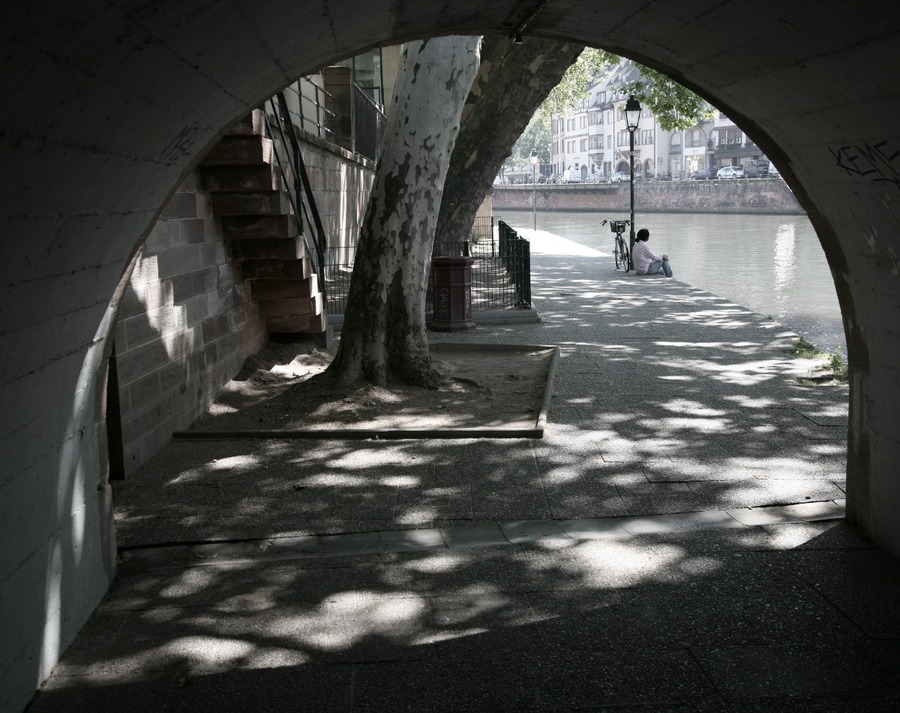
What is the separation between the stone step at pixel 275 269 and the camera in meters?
10.8

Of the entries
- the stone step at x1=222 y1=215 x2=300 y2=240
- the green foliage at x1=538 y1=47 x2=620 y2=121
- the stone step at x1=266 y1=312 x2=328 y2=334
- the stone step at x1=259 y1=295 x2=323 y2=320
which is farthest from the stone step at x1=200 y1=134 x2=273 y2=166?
the green foliage at x1=538 y1=47 x2=620 y2=121

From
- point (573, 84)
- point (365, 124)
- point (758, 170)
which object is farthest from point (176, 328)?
point (758, 170)

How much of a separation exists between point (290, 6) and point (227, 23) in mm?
375

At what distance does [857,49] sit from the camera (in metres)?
4.00

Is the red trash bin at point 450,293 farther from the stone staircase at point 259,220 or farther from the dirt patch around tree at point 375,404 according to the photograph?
the stone staircase at point 259,220

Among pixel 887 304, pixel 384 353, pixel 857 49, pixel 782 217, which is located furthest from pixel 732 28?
pixel 782 217

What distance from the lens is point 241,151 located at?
29.5 feet

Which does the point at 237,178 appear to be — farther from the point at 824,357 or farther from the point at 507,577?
the point at 824,357

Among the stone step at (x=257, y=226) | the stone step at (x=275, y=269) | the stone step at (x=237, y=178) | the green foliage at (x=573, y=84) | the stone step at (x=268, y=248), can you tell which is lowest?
the stone step at (x=275, y=269)

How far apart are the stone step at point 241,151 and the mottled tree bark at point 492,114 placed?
1040 cm

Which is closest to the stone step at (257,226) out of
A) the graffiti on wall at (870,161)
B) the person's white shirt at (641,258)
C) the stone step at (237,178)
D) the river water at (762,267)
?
the stone step at (237,178)

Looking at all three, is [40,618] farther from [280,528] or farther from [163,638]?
[280,528]

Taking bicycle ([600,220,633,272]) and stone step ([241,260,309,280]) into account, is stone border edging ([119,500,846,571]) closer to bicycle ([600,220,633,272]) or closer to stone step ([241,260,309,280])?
stone step ([241,260,309,280])

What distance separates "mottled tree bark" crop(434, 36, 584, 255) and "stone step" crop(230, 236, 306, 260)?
31.1 feet
